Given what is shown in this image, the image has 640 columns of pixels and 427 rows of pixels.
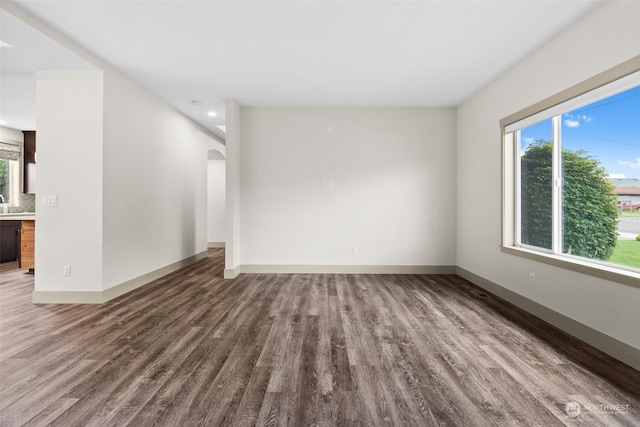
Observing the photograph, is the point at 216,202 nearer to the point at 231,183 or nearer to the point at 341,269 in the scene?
the point at 231,183

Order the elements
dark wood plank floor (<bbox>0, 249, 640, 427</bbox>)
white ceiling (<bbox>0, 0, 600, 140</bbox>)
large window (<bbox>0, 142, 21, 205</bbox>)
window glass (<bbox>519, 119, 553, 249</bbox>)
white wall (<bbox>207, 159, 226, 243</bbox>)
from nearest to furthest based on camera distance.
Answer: dark wood plank floor (<bbox>0, 249, 640, 427</bbox>)
white ceiling (<bbox>0, 0, 600, 140</bbox>)
window glass (<bbox>519, 119, 553, 249</bbox>)
large window (<bbox>0, 142, 21, 205</bbox>)
white wall (<bbox>207, 159, 226, 243</bbox>)

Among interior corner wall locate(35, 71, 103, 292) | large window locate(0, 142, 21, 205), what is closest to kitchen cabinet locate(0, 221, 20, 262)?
large window locate(0, 142, 21, 205)

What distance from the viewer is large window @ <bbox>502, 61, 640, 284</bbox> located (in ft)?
7.74

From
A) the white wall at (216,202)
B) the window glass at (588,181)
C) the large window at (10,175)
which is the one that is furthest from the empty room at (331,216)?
the white wall at (216,202)

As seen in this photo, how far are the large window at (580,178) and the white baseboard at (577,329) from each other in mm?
535

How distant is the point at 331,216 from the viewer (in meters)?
5.05

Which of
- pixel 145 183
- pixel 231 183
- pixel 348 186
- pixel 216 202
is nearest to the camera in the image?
pixel 145 183

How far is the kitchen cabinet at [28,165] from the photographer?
20.6 ft

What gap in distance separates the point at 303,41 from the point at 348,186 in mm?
2518

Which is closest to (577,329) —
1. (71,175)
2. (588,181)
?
(588,181)

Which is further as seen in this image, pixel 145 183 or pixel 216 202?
pixel 216 202

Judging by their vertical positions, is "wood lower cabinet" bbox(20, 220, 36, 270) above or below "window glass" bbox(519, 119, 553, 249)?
below

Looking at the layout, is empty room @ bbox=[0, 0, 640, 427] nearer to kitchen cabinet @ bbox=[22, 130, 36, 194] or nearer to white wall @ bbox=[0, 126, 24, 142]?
white wall @ bbox=[0, 126, 24, 142]

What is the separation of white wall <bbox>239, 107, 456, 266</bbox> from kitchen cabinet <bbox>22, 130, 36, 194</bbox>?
16.3ft
